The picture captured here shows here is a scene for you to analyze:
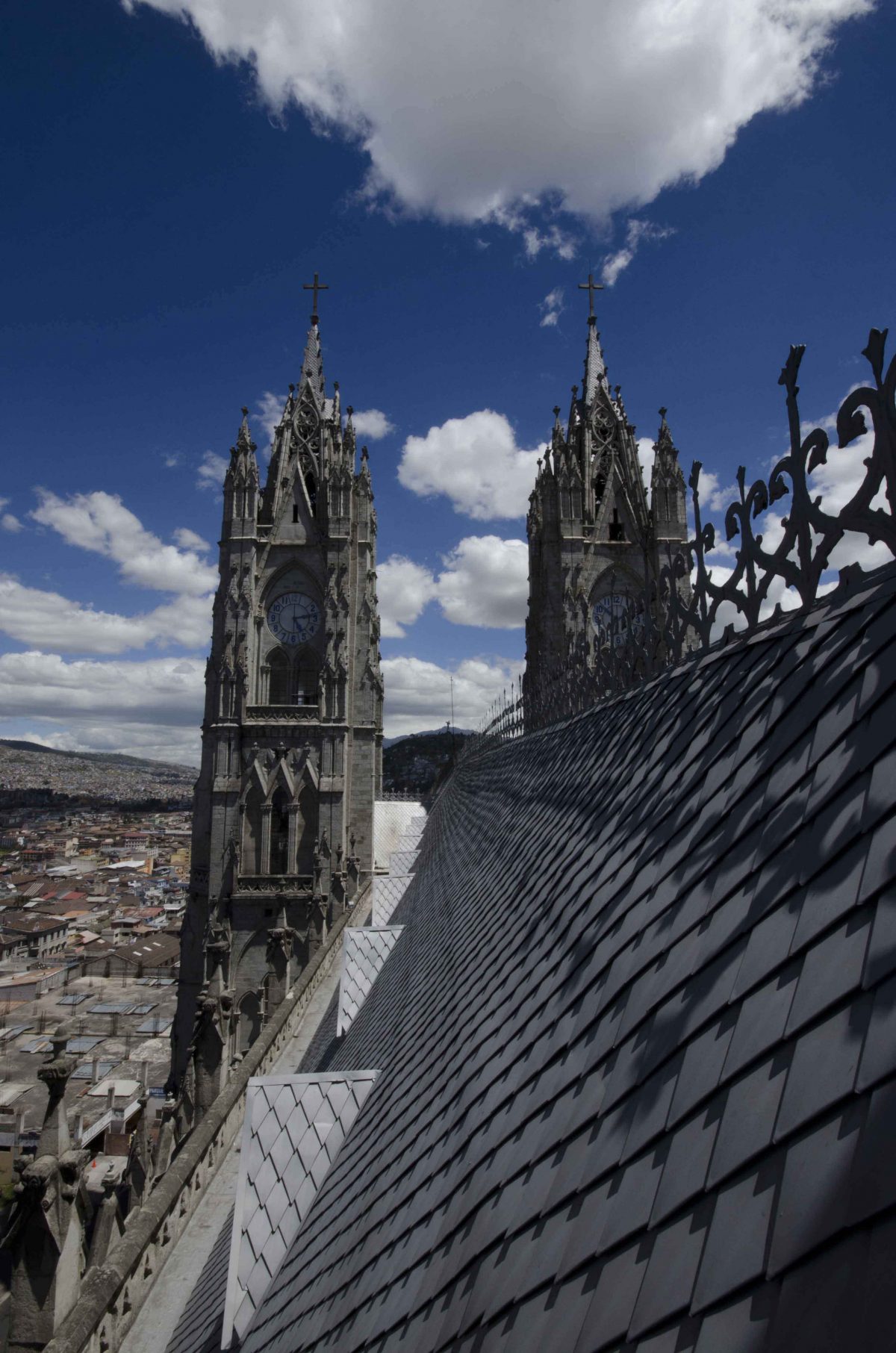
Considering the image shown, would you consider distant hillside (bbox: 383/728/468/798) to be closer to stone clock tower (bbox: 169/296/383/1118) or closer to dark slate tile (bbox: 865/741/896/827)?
stone clock tower (bbox: 169/296/383/1118)

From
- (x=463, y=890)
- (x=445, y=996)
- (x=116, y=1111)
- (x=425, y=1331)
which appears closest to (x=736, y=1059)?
(x=425, y=1331)

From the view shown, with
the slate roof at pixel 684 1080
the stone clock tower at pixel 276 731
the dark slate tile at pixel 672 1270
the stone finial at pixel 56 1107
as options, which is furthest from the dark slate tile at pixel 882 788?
the stone clock tower at pixel 276 731

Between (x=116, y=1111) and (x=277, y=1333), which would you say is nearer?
(x=277, y=1333)

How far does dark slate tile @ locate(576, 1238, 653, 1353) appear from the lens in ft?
5.77

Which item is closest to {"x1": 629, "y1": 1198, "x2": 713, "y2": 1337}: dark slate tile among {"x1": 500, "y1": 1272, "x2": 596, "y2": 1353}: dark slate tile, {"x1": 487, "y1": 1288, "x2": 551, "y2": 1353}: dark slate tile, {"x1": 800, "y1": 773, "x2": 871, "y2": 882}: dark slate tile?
{"x1": 500, "y1": 1272, "x2": 596, "y2": 1353}: dark slate tile

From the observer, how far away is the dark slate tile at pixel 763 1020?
1923mm

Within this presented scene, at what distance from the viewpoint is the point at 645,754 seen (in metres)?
4.89

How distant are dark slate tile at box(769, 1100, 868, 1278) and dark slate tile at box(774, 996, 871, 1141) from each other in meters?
0.05

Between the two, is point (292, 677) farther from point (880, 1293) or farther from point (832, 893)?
point (880, 1293)

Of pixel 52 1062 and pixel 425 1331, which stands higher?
pixel 425 1331

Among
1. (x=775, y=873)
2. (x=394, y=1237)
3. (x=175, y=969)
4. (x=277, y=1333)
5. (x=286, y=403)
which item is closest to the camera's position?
(x=775, y=873)

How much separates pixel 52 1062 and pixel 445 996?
3271 mm

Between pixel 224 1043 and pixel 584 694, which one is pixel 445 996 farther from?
pixel 224 1043

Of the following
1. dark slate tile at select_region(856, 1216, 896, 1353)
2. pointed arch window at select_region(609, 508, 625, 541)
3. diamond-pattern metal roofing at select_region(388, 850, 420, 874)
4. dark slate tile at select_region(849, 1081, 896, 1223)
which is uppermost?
pointed arch window at select_region(609, 508, 625, 541)
